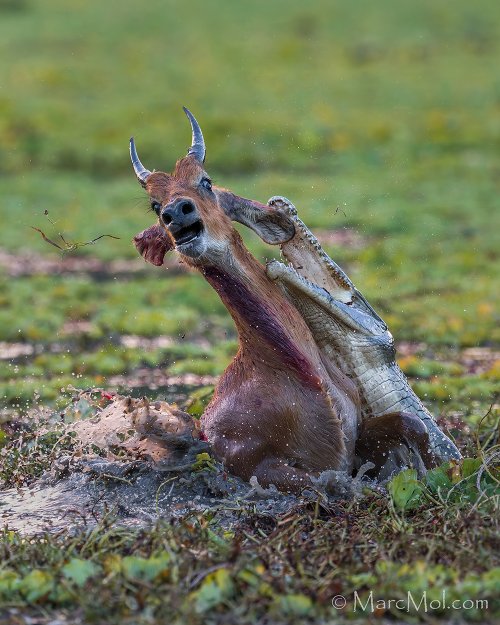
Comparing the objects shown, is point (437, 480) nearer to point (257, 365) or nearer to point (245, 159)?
point (257, 365)

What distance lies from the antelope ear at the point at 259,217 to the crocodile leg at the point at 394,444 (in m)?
0.95

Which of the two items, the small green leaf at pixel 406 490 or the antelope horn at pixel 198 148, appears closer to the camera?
the small green leaf at pixel 406 490

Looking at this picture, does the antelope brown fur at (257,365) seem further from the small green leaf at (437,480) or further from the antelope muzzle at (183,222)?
the small green leaf at (437,480)

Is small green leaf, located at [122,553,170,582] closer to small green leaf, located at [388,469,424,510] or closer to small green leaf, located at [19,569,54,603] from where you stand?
small green leaf, located at [19,569,54,603]

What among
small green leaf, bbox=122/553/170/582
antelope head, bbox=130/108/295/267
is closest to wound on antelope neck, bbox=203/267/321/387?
antelope head, bbox=130/108/295/267

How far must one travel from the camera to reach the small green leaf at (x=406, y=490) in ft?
16.7

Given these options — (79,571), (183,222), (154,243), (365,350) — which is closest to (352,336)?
(365,350)

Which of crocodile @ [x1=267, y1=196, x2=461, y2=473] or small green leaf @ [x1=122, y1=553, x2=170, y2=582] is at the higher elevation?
crocodile @ [x1=267, y1=196, x2=461, y2=473]

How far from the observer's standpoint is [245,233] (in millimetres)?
13789

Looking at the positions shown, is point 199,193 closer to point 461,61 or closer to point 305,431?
point 305,431

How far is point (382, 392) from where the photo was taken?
561 centimetres

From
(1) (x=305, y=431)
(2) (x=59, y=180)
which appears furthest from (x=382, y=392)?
(2) (x=59, y=180)

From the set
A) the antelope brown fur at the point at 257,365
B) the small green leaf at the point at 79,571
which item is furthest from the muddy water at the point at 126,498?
the small green leaf at the point at 79,571

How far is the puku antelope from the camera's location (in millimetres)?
5031
